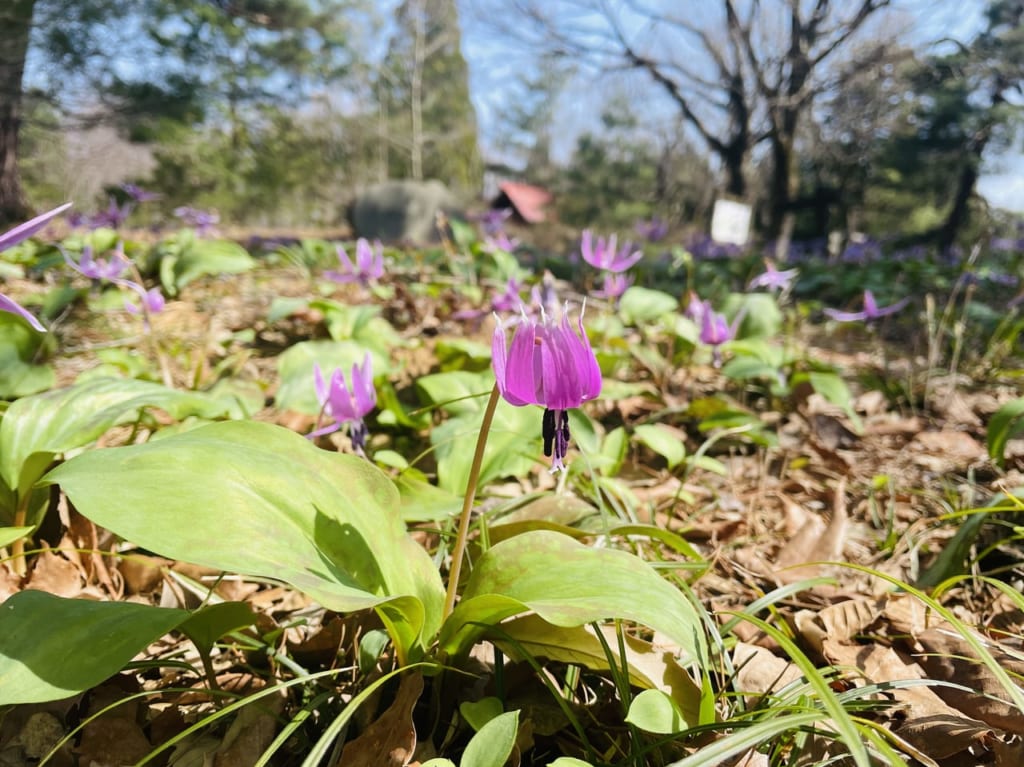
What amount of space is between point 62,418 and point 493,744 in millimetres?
1215

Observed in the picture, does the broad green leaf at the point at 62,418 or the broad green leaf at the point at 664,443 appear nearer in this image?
the broad green leaf at the point at 62,418

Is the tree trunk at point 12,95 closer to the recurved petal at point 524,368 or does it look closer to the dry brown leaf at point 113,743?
the dry brown leaf at point 113,743

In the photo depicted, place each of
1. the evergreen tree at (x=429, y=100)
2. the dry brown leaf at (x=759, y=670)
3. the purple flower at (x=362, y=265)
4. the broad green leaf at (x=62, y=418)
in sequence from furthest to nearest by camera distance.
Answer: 1. the evergreen tree at (x=429, y=100)
2. the purple flower at (x=362, y=265)
3. the broad green leaf at (x=62, y=418)
4. the dry brown leaf at (x=759, y=670)

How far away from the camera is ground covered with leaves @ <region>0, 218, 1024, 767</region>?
2.71 ft

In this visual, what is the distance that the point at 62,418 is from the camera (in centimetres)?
137

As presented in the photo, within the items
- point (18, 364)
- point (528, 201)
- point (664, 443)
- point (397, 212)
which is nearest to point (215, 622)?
point (664, 443)

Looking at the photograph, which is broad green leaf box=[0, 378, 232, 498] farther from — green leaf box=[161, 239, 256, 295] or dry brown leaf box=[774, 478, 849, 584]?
green leaf box=[161, 239, 256, 295]

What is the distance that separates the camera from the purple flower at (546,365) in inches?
33.8

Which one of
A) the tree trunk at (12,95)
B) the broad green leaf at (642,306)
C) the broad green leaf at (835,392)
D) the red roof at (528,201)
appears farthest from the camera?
the red roof at (528,201)

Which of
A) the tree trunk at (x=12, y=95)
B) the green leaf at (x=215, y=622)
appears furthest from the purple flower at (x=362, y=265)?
the tree trunk at (x=12, y=95)

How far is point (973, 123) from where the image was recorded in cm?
1482

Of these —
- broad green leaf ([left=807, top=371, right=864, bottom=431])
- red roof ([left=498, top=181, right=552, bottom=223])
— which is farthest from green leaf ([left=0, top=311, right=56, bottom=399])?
red roof ([left=498, top=181, right=552, bottom=223])

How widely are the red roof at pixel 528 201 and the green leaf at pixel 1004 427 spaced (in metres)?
20.5

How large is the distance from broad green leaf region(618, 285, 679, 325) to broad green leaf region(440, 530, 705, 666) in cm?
270
